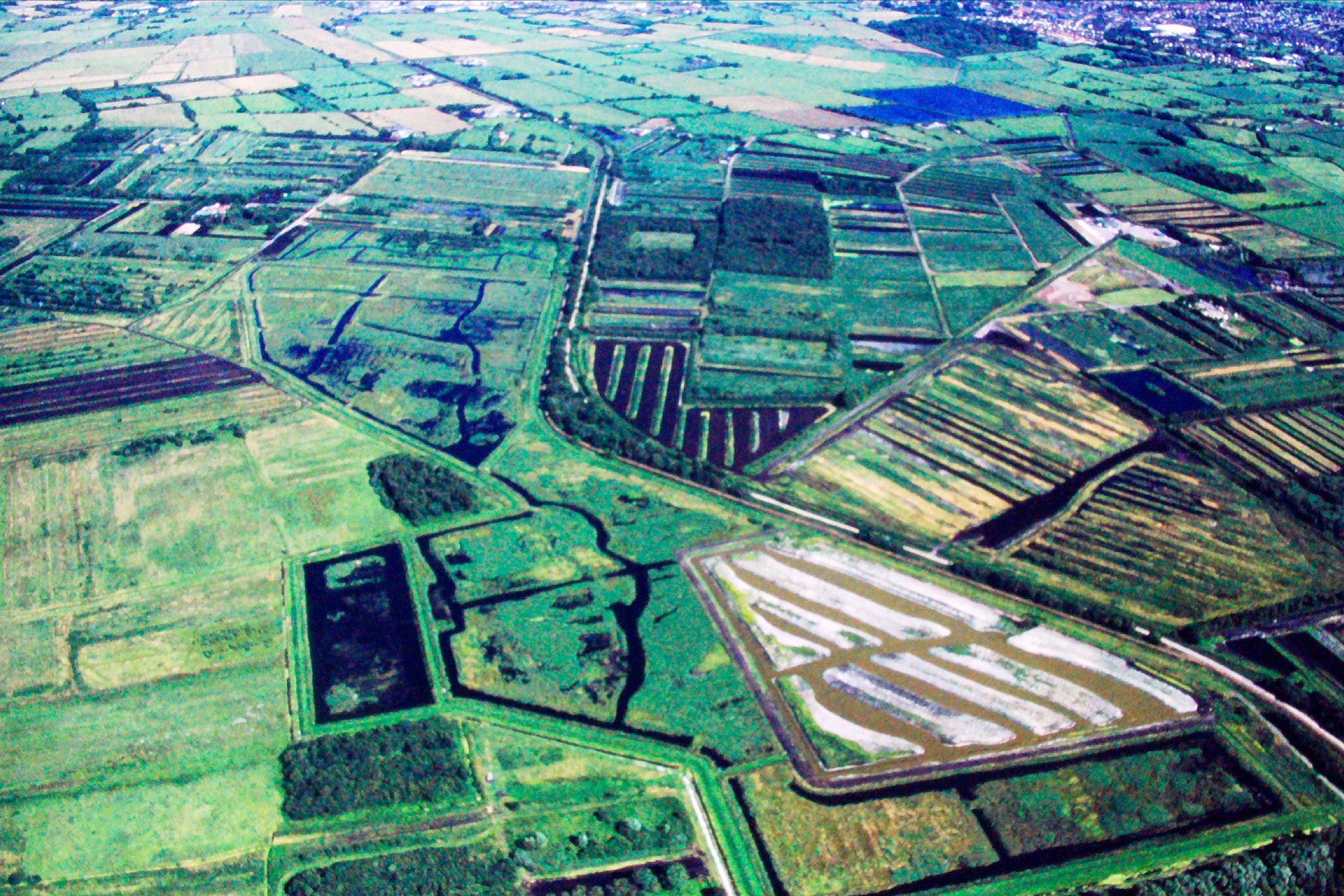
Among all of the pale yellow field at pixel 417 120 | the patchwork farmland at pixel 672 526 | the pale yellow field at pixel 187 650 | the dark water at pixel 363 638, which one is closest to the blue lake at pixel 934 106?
the patchwork farmland at pixel 672 526

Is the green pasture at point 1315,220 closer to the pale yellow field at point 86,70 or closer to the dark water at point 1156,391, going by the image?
the dark water at point 1156,391

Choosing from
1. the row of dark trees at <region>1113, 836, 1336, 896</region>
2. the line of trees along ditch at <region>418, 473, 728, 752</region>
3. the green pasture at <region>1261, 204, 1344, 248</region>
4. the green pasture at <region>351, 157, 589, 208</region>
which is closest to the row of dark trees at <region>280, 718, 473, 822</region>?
the line of trees along ditch at <region>418, 473, 728, 752</region>

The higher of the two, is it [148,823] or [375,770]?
[375,770]

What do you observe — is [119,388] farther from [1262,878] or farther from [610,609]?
[1262,878]

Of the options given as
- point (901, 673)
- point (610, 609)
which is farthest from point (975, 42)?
point (610, 609)

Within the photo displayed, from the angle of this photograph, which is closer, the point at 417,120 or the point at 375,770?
the point at 375,770

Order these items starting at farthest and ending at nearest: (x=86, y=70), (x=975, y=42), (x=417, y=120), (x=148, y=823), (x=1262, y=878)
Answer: (x=975, y=42) < (x=86, y=70) < (x=417, y=120) < (x=148, y=823) < (x=1262, y=878)

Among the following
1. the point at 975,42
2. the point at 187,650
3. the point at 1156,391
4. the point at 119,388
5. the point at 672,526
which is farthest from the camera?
the point at 975,42
